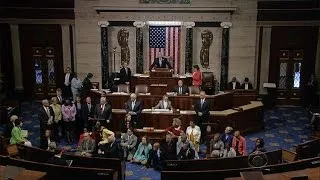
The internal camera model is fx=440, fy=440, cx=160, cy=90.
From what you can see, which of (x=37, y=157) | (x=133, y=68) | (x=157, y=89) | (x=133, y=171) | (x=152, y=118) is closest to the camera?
(x=37, y=157)

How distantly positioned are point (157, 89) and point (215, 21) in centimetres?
407

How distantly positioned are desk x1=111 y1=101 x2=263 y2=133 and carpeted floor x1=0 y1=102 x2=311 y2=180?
0.43m

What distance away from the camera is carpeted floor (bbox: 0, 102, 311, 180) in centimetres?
1192

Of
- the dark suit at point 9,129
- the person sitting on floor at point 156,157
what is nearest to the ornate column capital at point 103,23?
the dark suit at point 9,129

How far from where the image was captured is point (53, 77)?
771 inches

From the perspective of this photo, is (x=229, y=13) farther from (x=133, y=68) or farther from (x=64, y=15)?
(x=64, y=15)

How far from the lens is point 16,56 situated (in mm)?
19266

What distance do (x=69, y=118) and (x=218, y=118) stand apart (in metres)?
4.80

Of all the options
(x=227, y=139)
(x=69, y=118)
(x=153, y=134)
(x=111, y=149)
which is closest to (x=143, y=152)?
(x=153, y=134)

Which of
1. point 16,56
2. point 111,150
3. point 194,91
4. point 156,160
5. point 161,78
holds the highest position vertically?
point 16,56

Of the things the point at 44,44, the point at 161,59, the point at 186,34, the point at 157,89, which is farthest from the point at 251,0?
the point at 44,44

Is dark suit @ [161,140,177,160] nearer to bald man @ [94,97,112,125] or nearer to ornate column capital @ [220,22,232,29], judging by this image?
bald man @ [94,97,112,125]

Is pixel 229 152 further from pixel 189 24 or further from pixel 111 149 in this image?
pixel 189 24

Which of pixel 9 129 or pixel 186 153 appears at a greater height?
pixel 9 129
